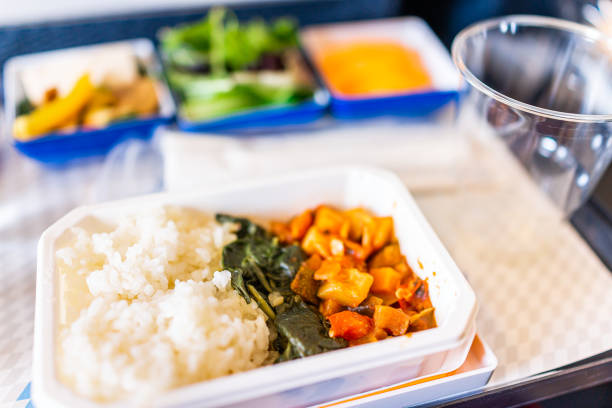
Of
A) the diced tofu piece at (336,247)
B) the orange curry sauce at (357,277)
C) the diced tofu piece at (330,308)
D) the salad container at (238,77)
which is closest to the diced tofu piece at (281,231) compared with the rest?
the orange curry sauce at (357,277)

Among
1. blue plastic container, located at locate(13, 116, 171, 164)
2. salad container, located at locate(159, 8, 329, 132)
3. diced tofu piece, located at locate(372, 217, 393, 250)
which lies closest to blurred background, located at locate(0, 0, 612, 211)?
salad container, located at locate(159, 8, 329, 132)

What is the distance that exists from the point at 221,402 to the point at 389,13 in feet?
5.98

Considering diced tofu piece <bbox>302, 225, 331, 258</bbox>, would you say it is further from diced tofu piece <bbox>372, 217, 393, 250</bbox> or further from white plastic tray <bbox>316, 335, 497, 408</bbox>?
white plastic tray <bbox>316, 335, 497, 408</bbox>

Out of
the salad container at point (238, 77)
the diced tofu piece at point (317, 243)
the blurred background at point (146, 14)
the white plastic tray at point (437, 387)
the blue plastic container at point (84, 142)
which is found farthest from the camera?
the blurred background at point (146, 14)

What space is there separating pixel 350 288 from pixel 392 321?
0.35ft

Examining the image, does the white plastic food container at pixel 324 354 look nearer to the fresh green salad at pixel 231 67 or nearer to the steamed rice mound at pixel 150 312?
the steamed rice mound at pixel 150 312

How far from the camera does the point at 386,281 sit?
3.39 ft

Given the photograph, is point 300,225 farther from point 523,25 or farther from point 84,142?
point 523,25

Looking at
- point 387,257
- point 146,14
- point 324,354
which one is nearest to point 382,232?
point 387,257

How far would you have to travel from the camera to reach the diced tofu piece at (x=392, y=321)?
3.07ft

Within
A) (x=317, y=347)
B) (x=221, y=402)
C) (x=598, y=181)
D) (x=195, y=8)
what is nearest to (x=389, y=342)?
(x=317, y=347)

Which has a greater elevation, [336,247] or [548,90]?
[548,90]

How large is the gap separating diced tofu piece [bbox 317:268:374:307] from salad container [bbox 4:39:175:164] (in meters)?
0.82

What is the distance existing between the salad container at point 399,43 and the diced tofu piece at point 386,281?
2.38ft
